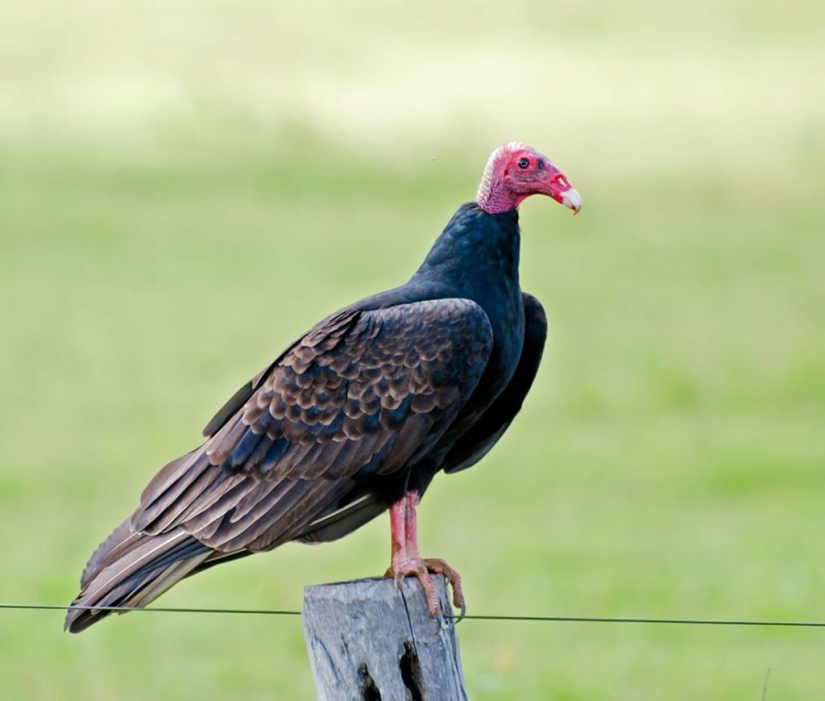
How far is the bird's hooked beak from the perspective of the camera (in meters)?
5.21

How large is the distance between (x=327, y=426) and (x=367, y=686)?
1009 millimetres

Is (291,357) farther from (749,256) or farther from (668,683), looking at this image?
(749,256)

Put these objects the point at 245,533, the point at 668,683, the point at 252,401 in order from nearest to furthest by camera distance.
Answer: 1. the point at 245,533
2. the point at 252,401
3. the point at 668,683

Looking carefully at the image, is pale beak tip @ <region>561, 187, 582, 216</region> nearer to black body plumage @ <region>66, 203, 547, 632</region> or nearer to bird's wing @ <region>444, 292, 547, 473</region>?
black body plumage @ <region>66, 203, 547, 632</region>

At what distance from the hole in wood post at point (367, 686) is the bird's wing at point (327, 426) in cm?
70

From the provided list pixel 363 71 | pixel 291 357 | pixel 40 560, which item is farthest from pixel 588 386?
pixel 291 357

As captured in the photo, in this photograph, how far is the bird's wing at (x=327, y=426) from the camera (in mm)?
4828

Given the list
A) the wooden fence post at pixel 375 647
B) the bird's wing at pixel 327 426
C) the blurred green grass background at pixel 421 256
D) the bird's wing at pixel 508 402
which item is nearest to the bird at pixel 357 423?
the bird's wing at pixel 327 426

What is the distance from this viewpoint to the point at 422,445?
493 cm

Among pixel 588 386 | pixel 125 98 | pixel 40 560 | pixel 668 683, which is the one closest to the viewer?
pixel 668 683

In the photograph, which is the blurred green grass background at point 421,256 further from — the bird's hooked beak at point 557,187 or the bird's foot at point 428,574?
the bird's hooked beak at point 557,187

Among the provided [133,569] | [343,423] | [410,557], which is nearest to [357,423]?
[343,423]

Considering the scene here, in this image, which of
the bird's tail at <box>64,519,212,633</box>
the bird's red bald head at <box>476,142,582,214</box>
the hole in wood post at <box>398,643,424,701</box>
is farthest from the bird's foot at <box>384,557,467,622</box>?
the bird's red bald head at <box>476,142,582,214</box>

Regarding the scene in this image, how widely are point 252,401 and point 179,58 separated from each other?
73.0 ft
